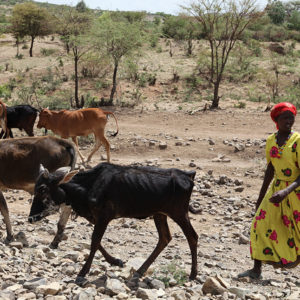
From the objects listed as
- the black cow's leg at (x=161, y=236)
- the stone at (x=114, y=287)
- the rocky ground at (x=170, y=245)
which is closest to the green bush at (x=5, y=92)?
the rocky ground at (x=170, y=245)

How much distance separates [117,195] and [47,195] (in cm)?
88

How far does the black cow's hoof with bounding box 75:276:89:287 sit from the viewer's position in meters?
5.07

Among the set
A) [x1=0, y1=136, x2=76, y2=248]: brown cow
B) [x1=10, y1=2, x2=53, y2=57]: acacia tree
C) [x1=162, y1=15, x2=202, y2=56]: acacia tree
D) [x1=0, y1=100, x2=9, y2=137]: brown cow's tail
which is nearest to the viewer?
[x1=0, y1=136, x2=76, y2=248]: brown cow

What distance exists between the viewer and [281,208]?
548 cm

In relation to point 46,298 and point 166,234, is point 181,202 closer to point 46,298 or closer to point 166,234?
point 166,234

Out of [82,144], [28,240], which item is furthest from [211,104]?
[28,240]

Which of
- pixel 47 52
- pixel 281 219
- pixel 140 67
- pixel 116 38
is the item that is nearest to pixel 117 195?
pixel 281 219

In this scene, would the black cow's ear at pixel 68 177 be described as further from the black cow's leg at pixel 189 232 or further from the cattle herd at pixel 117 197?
the black cow's leg at pixel 189 232

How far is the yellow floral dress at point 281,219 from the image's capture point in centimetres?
536

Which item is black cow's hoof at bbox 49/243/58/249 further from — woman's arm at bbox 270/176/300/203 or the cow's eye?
woman's arm at bbox 270/176/300/203

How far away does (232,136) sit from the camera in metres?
15.8

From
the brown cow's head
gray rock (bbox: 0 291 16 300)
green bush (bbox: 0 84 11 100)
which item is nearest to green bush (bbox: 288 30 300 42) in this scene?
green bush (bbox: 0 84 11 100)

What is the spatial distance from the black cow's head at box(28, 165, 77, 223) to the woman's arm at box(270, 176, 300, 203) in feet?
7.22

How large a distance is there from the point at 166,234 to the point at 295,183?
157 centimetres
